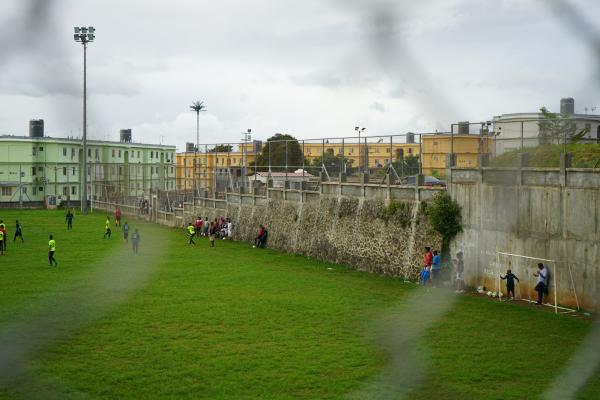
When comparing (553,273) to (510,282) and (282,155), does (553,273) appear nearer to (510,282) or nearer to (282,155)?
(510,282)

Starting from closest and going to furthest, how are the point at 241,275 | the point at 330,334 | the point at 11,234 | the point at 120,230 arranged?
the point at 330,334, the point at 241,275, the point at 11,234, the point at 120,230

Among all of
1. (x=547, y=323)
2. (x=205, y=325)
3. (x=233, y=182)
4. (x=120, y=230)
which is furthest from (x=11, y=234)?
(x=547, y=323)

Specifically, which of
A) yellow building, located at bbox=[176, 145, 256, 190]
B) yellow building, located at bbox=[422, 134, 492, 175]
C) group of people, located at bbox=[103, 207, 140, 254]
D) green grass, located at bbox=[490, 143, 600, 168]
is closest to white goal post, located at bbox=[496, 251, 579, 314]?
green grass, located at bbox=[490, 143, 600, 168]

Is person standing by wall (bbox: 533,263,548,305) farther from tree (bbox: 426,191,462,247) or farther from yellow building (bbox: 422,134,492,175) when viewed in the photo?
yellow building (bbox: 422,134,492,175)

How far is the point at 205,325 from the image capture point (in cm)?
1578

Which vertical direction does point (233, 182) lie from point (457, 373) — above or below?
above

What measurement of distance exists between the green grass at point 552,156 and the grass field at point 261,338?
443 cm

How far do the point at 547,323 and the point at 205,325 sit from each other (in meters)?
8.51

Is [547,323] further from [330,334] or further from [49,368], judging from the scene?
[49,368]

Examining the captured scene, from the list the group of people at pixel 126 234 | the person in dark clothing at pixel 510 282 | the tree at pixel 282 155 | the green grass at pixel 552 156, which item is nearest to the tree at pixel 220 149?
the tree at pixel 282 155

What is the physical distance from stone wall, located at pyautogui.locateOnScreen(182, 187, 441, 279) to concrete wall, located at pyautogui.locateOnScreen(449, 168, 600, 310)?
5.69ft

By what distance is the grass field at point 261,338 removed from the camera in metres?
11.3

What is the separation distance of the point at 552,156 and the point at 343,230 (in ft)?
32.5

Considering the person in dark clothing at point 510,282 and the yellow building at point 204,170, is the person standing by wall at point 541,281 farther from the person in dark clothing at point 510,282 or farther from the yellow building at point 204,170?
the yellow building at point 204,170
